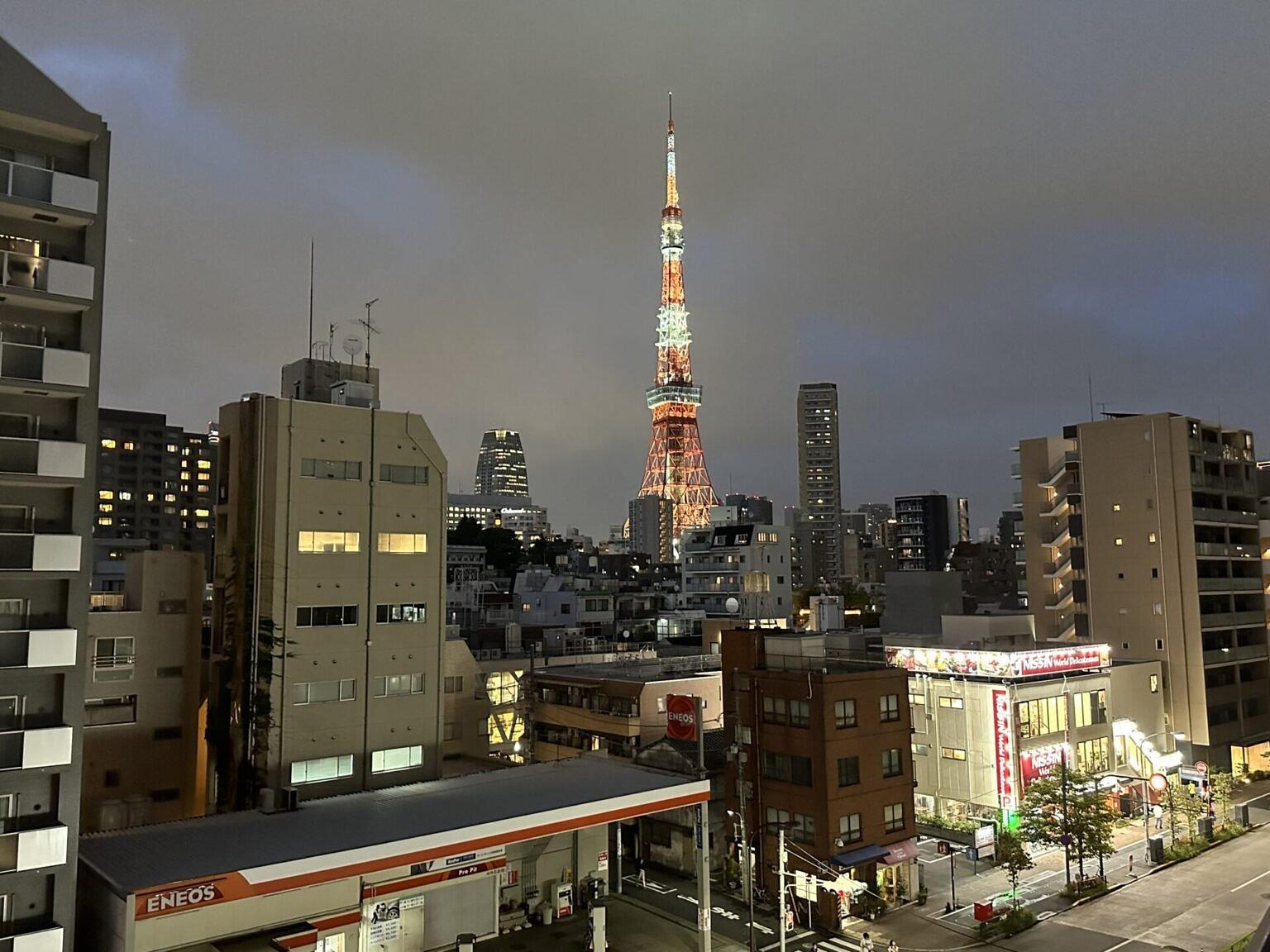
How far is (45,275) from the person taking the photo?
62.5 ft

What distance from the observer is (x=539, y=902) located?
3034 cm

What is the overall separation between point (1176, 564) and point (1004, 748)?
21820 mm

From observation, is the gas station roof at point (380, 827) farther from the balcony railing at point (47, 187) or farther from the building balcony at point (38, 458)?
the balcony railing at point (47, 187)

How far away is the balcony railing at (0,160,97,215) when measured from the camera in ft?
61.5

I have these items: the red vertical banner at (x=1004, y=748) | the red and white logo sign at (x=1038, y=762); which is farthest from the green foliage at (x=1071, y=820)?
the red and white logo sign at (x=1038, y=762)

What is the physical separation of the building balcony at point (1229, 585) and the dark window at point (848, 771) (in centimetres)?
3299

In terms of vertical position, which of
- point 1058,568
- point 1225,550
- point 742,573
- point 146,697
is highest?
point 1225,550

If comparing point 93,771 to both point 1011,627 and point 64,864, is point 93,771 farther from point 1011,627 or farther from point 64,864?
point 1011,627

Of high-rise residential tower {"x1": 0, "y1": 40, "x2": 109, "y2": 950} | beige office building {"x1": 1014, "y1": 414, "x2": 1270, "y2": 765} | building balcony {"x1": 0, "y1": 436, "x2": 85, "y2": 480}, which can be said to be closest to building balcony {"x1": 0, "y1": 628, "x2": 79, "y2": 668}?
high-rise residential tower {"x1": 0, "y1": 40, "x2": 109, "y2": 950}

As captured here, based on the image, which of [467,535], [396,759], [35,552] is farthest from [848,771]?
[467,535]

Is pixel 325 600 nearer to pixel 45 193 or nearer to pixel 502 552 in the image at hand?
pixel 45 193

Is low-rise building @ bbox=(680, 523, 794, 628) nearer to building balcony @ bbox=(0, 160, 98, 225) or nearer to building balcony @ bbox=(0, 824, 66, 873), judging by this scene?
building balcony @ bbox=(0, 824, 66, 873)

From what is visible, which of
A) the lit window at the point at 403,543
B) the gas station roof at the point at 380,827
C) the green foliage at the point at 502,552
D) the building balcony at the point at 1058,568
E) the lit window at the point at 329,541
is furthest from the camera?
the green foliage at the point at 502,552

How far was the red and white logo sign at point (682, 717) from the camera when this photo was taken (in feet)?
115
